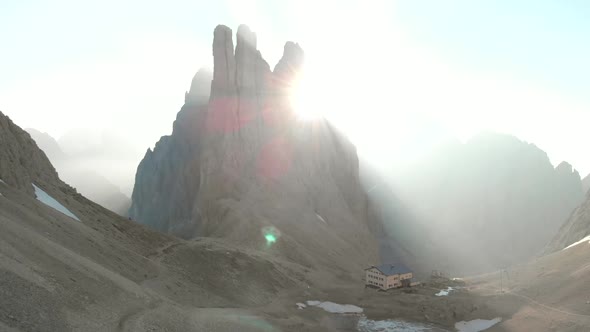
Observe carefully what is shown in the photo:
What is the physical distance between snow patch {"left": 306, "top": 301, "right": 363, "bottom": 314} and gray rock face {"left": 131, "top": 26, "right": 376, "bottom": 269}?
81.9 ft

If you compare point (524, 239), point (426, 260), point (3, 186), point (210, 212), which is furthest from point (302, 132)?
point (524, 239)

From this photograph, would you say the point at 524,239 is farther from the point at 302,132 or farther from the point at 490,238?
the point at 302,132

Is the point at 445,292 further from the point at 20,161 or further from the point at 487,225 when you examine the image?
the point at 487,225

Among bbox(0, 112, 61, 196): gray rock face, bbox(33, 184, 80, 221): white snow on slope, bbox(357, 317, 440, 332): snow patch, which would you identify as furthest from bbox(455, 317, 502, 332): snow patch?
bbox(0, 112, 61, 196): gray rock face

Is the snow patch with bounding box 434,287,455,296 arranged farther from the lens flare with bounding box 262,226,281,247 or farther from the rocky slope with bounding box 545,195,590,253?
the lens flare with bounding box 262,226,281,247

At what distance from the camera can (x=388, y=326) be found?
53.1 meters

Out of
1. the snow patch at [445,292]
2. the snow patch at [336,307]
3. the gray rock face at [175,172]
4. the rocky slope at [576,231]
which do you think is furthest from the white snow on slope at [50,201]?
the rocky slope at [576,231]

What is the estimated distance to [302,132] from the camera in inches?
5310

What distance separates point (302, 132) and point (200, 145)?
3337 centimetres

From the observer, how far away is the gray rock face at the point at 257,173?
100 metres

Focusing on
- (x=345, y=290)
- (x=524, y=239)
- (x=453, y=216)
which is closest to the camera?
(x=345, y=290)

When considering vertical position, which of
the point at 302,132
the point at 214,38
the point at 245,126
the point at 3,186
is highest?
the point at 214,38

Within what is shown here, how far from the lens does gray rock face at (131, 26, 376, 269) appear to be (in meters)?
100

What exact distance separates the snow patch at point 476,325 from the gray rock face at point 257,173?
1541 inches
